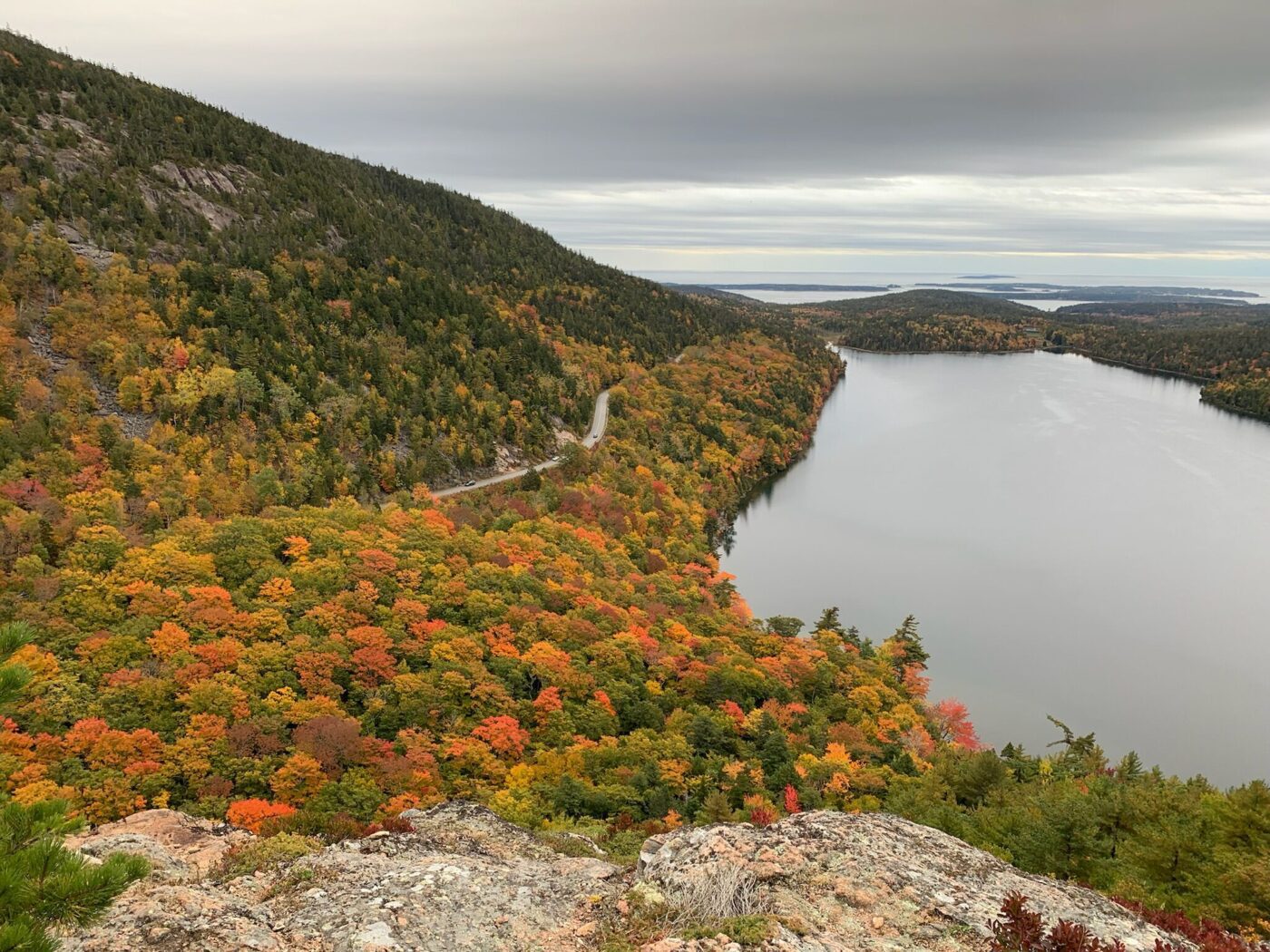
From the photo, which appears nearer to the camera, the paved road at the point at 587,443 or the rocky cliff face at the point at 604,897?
the rocky cliff face at the point at 604,897

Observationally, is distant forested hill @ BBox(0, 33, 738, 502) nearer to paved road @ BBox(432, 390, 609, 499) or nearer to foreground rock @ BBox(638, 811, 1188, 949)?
paved road @ BBox(432, 390, 609, 499)

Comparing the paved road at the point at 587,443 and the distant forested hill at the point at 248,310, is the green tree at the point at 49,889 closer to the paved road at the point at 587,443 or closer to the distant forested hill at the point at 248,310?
the distant forested hill at the point at 248,310

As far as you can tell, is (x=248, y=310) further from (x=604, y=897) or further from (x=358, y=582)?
(x=604, y=897)

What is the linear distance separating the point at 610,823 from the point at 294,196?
447ft

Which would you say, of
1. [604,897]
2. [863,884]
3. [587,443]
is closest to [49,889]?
[604,897]

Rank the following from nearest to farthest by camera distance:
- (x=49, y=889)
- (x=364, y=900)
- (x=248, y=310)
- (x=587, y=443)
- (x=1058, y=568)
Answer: (x=49, y=889) → (x=364, y=900) → (x=1058, y=568) → (x=248, y=310) → (x=587, y=443)

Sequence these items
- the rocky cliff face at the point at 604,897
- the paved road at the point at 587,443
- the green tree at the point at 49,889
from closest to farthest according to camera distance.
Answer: the green tree at the point at 49,889, the rocky cliff face at the point at 604,897, the paved road at the point at 587,443

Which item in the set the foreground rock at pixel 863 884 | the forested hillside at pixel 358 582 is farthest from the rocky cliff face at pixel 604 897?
the forested hillside at pixel 358 582

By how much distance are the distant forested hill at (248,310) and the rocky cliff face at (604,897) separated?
58.7 m

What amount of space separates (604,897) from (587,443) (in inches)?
3723

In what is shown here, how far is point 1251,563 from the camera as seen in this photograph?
78.9m

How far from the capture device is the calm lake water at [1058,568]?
54438 millimetres

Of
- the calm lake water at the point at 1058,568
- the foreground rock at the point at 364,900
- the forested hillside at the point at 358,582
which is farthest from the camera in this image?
the calm lake water at the point at 1058,568

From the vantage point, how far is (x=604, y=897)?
48.4 ft
